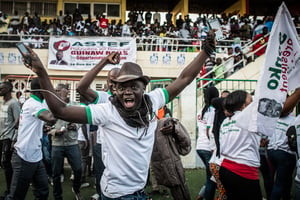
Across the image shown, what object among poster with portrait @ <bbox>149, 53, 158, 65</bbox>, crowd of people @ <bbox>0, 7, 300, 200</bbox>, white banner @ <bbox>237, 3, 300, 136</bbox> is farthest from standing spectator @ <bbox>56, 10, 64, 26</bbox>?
white banner @ <bbox>237, 3, 300, 136</bbox>

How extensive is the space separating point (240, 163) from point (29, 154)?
2.50 metres

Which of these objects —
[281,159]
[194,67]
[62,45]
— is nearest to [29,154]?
[194,67]

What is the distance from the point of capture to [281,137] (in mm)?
4668

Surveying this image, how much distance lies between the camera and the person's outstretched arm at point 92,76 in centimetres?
307

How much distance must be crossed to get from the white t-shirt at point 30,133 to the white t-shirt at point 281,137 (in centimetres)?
312

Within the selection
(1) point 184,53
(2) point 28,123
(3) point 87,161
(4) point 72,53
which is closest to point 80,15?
(4) point 72,53

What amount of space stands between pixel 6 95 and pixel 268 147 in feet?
13.4

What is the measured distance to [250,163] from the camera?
3326 millimetres

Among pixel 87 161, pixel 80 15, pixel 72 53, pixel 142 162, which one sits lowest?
pixel 87 161

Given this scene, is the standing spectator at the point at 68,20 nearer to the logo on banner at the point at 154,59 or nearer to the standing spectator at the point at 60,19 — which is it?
the standing spectator at the point at 60,19

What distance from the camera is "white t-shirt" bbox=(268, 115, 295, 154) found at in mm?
4645

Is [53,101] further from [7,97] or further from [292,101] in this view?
[7,97]

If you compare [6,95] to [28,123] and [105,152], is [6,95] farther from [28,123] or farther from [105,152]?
[105,152]

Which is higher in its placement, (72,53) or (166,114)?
(72,53)
